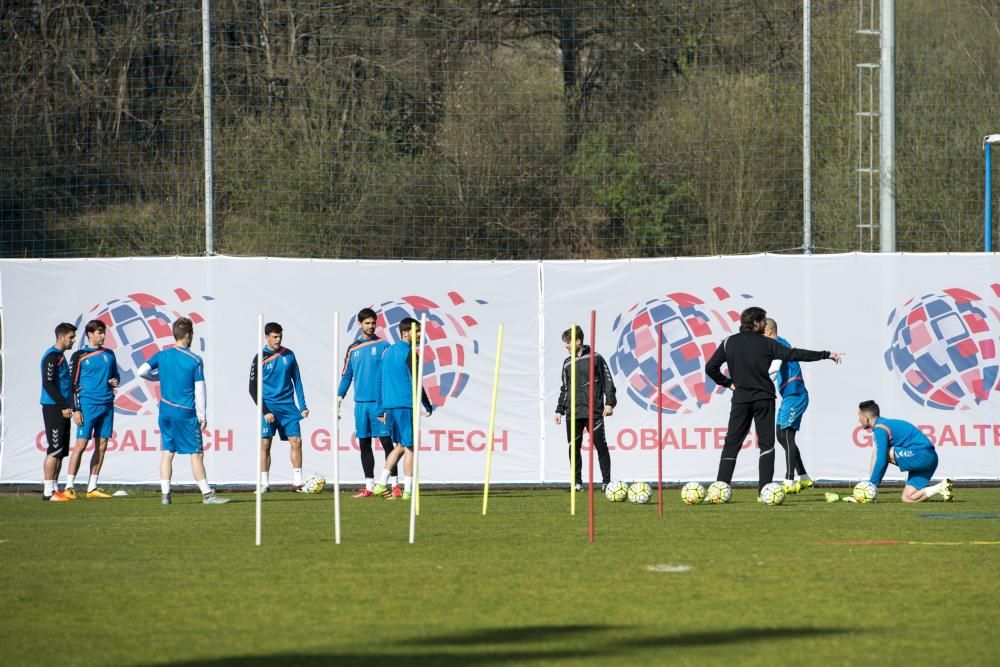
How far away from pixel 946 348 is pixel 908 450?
126 inches

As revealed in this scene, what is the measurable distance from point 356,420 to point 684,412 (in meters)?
4.06

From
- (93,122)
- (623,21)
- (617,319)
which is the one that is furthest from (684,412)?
(93,122)

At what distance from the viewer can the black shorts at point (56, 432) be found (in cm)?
1730

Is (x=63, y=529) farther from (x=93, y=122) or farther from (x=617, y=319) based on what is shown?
(x=93, y=122)

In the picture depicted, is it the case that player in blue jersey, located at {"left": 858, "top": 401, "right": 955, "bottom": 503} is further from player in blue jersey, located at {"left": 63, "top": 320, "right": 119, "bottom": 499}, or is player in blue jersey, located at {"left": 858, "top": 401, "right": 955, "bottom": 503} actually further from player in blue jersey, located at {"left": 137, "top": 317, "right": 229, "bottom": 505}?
player in blue jersey, located at {"left": 63, "top": 320, "right": 119, "bottom": 499}

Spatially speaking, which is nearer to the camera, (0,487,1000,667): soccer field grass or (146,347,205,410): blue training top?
(0,487,1000,667): soccer field grass

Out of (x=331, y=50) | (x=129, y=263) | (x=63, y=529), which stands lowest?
(x=63, y=529)

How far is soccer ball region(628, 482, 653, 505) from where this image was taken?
16156mm

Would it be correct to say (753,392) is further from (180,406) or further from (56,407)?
(56,407)

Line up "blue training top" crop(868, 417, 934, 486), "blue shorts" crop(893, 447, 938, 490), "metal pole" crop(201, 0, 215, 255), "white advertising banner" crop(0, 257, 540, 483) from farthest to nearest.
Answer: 1. "metal pole" crop(201, 0, 215, 255)
2. "white advertising banner" crop(0, 257, 540, 483)
3. "blue shorts" crop(893, 447, 938, 490)
4. "blue training top" crop(868, 417, 934, 486)

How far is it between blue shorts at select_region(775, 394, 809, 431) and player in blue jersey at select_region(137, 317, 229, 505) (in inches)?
264

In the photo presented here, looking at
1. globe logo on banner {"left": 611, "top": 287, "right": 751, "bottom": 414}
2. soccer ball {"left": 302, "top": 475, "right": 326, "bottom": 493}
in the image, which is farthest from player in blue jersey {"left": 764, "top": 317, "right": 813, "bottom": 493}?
soccer ball {"left": 302, "top": 475, "right": 326, "bottom": 493}

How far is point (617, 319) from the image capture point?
18672 mm

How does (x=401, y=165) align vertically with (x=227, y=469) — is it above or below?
above
